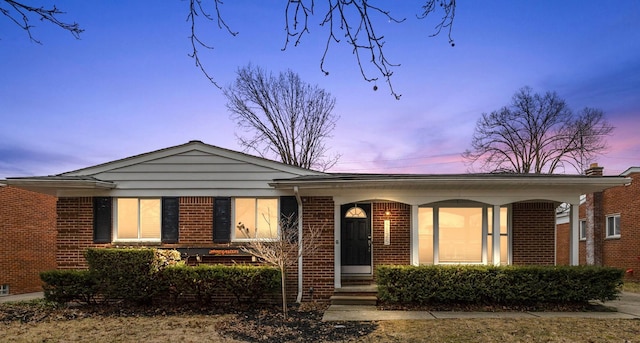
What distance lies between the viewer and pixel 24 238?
694 inches

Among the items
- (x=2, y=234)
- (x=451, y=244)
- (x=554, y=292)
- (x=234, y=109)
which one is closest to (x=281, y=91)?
(x=234, y=109)

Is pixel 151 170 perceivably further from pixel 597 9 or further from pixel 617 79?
pixel 617 79

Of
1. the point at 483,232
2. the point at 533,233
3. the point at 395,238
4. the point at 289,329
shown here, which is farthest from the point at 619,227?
the point at 289,329

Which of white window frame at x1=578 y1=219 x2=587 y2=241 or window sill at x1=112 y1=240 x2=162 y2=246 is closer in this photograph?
window sill at x1=112 y1=240 x2=162 y2=246

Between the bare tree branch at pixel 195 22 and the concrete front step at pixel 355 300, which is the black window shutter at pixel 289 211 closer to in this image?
the concrete front step at pixel 355 300

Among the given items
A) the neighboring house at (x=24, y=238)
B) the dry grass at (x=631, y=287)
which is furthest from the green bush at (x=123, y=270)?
the dry grass at (x=631, y=287)

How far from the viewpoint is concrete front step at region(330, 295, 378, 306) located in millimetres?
10102

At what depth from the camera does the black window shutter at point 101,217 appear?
35.8 ft

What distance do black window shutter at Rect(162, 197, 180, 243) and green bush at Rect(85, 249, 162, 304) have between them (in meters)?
1.12

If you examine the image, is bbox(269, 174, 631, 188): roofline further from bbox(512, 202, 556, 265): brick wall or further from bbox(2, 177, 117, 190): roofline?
bbox(2, 177, 117, 190): roofline

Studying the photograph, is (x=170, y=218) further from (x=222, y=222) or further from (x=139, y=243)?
(x=222, y=222)

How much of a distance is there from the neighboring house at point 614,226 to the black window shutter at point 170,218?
Answer: 1489 cm

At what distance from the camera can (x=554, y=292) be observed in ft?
31.3

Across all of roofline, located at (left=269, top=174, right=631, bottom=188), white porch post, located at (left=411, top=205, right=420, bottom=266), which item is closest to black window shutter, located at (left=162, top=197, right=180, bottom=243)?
roofline, located at (left=269, top=174, right=631, bottom=188)
